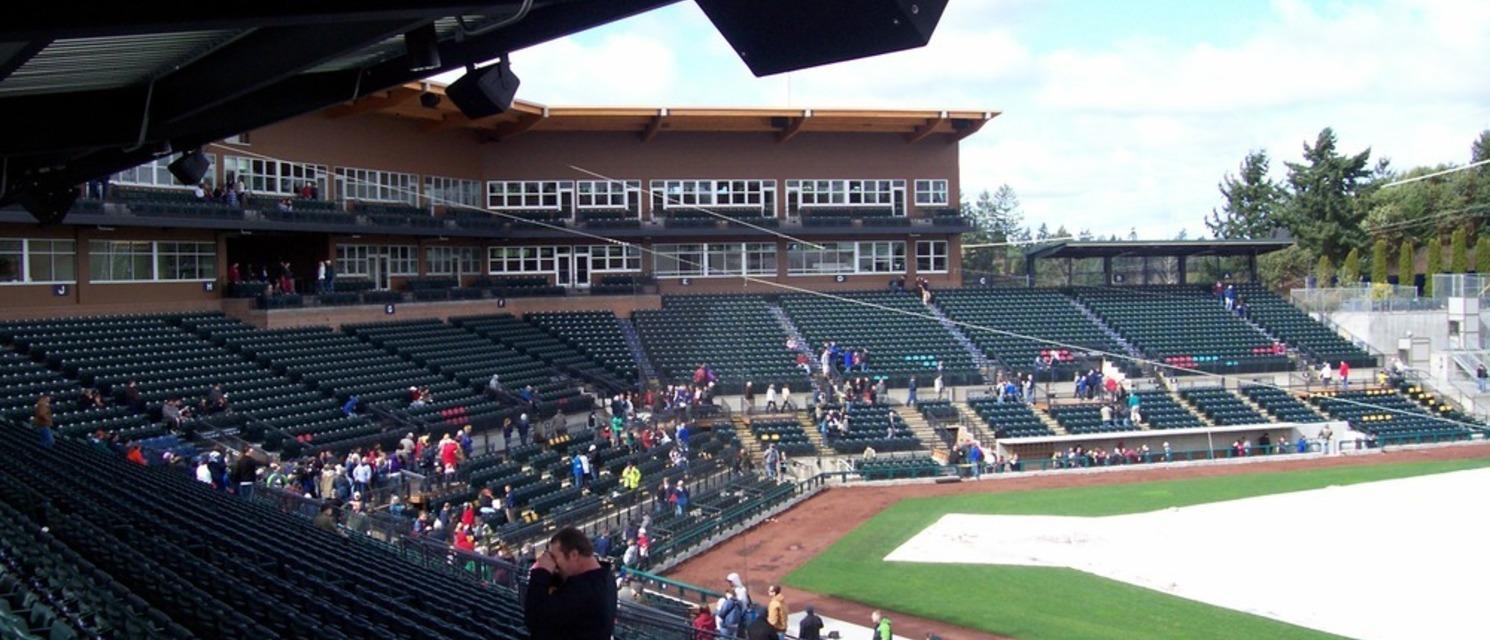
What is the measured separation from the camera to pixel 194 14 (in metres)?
4.58

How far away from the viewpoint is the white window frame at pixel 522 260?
147 feet

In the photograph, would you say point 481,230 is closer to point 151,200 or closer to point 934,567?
point 151,200

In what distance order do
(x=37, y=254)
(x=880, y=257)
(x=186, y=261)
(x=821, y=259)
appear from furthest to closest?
→ (x=880, y=257) → (x=821, y=259) → (x=186, y=261) → (x=37, y=254)

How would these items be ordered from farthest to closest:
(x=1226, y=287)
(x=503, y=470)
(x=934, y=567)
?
(x=1226, y=287), (x=503, y=470), (x=934, y=567)

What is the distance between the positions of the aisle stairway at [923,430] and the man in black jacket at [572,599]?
31167 mm

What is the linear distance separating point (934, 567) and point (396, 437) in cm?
1168

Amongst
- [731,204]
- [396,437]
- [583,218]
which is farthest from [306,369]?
[731,204]

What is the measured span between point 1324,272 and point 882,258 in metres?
29.3

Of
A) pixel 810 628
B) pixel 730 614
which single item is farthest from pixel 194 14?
pixel 730 614

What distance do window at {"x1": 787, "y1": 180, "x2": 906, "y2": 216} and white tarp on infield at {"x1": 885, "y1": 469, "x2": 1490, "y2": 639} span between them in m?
20.3

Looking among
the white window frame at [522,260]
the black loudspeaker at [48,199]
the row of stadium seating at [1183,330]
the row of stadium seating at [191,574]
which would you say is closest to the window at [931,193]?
the row of stadium seating at [1183,330]

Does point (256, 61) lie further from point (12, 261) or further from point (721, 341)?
point (721, 341)

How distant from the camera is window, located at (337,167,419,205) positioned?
39.1m

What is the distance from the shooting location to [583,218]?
148ft
